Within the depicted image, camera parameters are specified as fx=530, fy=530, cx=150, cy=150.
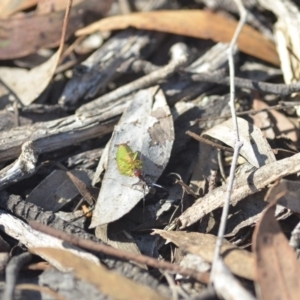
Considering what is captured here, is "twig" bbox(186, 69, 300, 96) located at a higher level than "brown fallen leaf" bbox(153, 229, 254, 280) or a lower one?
higher

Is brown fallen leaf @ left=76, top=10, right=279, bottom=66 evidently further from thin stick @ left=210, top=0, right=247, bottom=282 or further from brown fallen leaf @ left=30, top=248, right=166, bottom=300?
brown fallen leaf @ left=30, top=248, right=166, bottom=300

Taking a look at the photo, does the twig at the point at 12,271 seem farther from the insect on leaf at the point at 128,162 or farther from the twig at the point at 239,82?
the twig at the point at 239,82

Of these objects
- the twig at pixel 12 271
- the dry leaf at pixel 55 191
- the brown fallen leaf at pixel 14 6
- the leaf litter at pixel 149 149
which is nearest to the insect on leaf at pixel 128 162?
the leaf litter at pixel 149 149

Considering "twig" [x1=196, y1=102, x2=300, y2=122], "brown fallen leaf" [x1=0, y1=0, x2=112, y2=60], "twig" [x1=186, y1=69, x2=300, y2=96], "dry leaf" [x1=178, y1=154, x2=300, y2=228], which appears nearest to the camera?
"dry leaf" [x1=178, y1=154, x2=300, y2=228]

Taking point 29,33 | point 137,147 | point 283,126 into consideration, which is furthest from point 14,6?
point 283,126

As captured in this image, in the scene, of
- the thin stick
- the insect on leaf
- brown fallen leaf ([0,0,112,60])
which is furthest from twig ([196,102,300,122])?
brown fallen leaf ([0,0,112,60])

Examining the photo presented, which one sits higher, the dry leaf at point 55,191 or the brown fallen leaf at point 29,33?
the brown fallen leaf at point 29,33
